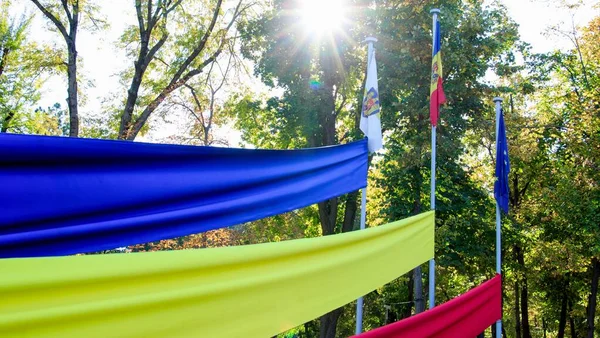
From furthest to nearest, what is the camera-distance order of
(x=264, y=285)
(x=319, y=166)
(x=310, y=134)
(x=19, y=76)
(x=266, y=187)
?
(x=19, y=76), (x=310, y=134), (x=319, y=166), (x=266, y=187), (x=264, y=285)

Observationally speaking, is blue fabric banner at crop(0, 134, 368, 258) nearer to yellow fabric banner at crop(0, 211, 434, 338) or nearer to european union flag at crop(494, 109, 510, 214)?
yellow fabric banner at crop(0, 211, 434, 338)

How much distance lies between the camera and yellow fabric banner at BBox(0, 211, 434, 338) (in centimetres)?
231

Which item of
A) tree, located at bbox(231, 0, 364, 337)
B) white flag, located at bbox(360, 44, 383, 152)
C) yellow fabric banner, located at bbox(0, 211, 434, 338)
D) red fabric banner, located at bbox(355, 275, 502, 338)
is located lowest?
red fabric banner, located at bbox(355, 275, 502, 338)

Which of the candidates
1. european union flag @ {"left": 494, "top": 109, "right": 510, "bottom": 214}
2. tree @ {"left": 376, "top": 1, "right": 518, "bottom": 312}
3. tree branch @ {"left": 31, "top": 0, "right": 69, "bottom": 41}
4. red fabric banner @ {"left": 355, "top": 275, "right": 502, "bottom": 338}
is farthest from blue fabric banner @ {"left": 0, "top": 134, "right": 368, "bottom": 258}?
tree branch @ {"left": 31, "top": 0, "right": 69, "bottom": 41}

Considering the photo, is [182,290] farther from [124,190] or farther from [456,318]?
[456,318]

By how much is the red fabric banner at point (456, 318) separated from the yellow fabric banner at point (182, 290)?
1.51 ft

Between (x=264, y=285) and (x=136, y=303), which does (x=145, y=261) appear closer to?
(x=136, y=303)

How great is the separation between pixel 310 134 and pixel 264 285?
14243 millimetres

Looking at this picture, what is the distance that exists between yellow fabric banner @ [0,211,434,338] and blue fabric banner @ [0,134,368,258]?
1.60ft

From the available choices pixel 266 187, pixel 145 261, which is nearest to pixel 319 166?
pixel 266 187

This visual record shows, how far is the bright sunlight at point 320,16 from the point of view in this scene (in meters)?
16.4

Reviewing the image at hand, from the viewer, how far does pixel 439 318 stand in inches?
187

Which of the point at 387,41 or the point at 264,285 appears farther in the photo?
the point at 387,41

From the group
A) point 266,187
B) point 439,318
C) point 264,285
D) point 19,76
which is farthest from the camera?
point 19,76
